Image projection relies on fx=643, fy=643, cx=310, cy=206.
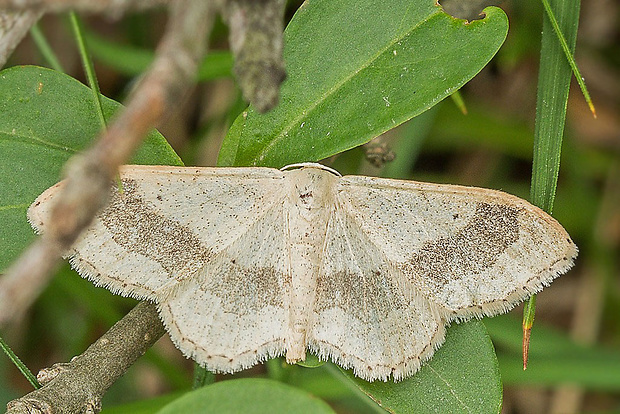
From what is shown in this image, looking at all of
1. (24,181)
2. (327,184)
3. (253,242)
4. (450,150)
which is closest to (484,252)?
(327,184)

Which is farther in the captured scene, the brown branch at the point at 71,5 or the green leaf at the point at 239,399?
the green leaf at the point at 239,399

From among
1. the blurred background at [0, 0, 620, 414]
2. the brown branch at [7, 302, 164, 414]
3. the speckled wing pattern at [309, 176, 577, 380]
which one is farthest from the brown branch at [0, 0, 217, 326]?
the blurred background at [0, 0, 620, 414]

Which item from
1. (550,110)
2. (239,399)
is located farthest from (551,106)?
(239,399)

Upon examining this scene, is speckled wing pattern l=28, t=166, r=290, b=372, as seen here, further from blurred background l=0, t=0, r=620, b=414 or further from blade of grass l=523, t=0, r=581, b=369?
blurred background l=0, t=0, r=620, b=414

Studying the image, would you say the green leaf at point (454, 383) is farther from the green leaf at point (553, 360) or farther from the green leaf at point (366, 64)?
the green leaf at point (553, 360)

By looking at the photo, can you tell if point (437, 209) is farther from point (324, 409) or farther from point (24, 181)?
point (24, 181)

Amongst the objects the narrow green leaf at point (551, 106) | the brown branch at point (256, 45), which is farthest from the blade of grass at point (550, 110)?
the brown branch at point (256, 45)
